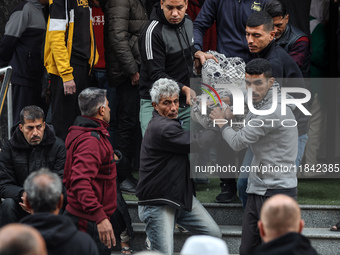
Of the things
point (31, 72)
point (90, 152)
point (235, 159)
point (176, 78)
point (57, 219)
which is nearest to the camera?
point (57, 219)

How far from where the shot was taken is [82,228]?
19.9ft

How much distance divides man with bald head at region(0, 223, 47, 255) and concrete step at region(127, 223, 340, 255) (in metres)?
3.62

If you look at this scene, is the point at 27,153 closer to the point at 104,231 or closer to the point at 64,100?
the point at 64,100

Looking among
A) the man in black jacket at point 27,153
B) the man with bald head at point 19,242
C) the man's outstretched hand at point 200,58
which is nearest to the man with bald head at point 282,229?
the man with bald head at point 19,242

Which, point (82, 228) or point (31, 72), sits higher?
point (31, 72)

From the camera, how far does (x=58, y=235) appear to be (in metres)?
4.34

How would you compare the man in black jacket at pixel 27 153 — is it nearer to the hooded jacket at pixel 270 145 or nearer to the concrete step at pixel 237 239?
the concrete step at pixel 237 239

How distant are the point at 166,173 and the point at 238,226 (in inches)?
58.6

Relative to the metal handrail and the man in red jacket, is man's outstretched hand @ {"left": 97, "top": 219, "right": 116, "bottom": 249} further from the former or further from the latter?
the metal handrail

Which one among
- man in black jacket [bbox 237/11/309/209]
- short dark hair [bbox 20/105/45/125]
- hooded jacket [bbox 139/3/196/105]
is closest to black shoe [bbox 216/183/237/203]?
man in black jacket [bbox 237/11/309/209]

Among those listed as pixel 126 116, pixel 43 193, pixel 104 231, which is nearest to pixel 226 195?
pixel 126 116

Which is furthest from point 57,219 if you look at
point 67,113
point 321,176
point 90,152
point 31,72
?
point 321,176

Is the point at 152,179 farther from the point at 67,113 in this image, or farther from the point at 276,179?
the point at 67,113

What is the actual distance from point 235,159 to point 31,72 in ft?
7.88
